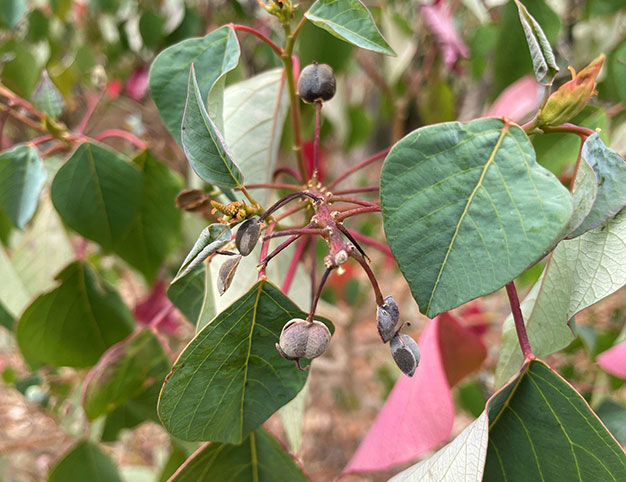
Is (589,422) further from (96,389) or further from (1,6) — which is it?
(1,6)

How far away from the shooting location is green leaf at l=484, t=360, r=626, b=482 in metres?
0.33

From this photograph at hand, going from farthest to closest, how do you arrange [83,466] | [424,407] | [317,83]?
[83,466] < [424,407] < [317,83]

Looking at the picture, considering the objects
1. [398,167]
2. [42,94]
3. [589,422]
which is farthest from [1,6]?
[589,422]

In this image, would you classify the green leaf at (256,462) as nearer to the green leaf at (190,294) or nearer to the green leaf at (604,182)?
the green leaf at (190,294)

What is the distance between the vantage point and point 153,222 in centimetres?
70

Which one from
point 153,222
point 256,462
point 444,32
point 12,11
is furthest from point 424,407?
point 12,11

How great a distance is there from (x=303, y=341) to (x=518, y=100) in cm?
72

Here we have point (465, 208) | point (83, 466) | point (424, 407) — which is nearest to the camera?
point (465, 208)

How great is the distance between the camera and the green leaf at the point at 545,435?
330mm

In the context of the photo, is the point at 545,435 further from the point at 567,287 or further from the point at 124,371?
the point at 124,371

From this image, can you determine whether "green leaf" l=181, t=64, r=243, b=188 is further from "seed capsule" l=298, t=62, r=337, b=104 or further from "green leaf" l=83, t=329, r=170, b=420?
"green leaf" l=83, t=329, r=170, b=420

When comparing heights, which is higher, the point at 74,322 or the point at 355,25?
the point at 355,25

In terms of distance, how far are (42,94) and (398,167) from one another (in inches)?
18.7

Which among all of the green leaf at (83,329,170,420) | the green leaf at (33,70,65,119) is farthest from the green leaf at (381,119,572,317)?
the green leaf at (33,70,65,119)
